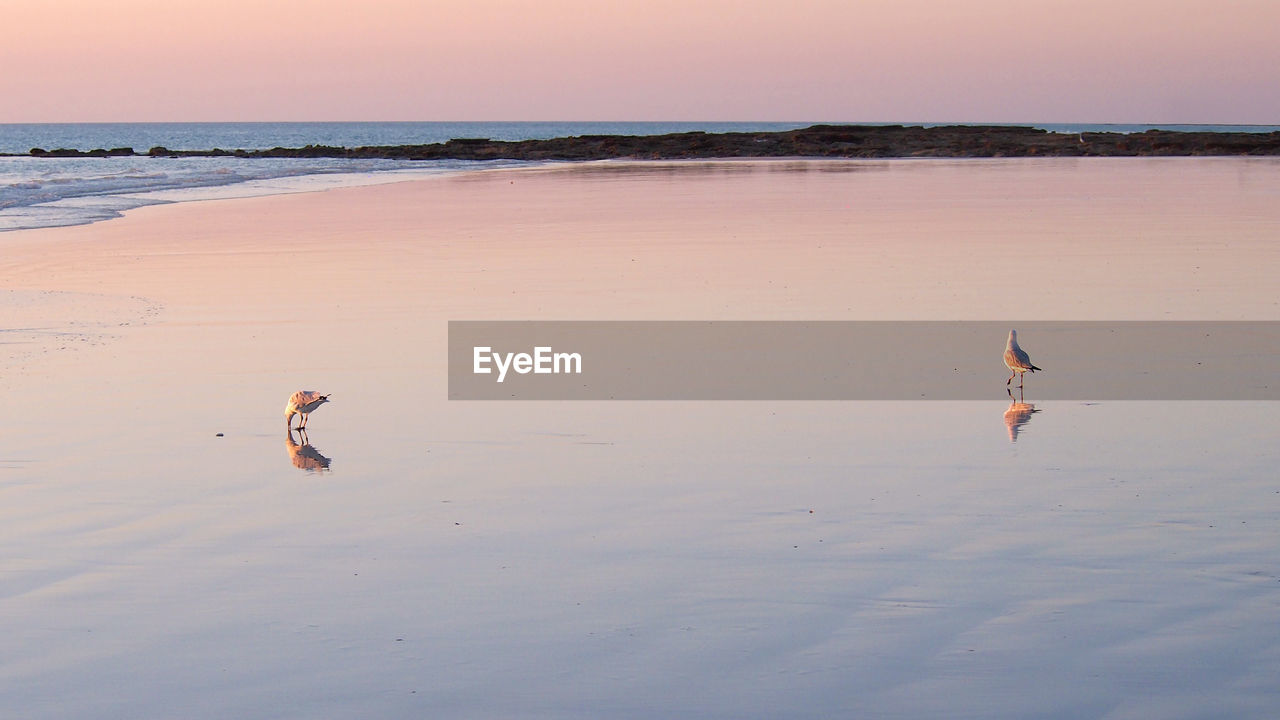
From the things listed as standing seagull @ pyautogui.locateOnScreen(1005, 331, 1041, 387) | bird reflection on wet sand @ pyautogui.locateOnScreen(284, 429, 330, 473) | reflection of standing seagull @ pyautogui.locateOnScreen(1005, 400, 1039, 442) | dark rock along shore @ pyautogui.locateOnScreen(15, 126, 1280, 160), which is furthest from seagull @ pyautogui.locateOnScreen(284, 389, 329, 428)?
dark rock along shore @ pyautogui.locateOnScreen(15, 126, 1280, 160)

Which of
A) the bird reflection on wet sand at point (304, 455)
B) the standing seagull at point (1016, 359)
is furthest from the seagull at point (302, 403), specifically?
the standing seagull at point (1016, 359)

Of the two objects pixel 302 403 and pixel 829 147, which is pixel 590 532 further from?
pixel 829 147

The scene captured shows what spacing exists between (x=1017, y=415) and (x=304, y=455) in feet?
14.4

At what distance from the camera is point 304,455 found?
8.34m

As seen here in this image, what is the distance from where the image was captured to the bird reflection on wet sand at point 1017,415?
8906 mm

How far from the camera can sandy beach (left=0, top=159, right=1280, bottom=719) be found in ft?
16.4

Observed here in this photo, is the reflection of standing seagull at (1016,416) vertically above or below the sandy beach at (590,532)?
above

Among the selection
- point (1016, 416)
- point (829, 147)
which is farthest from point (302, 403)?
point (829, 147)

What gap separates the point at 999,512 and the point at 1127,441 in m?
1.86

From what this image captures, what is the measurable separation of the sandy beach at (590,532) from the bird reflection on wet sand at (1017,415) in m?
0.03

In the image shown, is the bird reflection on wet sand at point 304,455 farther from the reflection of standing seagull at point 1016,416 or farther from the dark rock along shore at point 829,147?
the dark rock along shore at point 829,147

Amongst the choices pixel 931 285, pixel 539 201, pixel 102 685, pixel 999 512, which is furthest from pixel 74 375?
pixel 539 201

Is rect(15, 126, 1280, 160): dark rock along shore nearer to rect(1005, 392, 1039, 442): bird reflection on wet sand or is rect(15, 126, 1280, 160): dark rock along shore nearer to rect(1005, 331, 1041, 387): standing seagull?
rect(1005, 331, 1041, 387): standing seagull

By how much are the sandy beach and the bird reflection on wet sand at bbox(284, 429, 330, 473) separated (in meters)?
0.10
